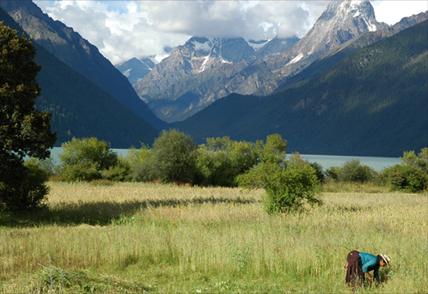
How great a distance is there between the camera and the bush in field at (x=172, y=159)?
3716 cm

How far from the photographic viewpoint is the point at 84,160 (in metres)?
41.6

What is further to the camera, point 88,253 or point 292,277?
point 88,253

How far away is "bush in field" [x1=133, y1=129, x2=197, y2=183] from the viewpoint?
122 ft

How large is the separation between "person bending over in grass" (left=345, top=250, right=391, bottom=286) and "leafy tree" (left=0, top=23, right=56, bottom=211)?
12.8 metres

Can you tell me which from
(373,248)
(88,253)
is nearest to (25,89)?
(88,253)

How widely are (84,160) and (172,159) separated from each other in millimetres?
12040

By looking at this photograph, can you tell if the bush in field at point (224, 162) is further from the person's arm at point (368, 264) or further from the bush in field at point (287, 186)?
the person's arm at point (368, 264)

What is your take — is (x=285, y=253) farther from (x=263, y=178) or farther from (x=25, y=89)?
(x=25, y=89)

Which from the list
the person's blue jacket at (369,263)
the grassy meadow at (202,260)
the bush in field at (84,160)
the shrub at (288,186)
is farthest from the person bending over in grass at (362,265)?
the bush in field at (84,160)

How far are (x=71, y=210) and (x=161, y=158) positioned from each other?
20359mm

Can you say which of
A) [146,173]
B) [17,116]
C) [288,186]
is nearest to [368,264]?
[288,186]

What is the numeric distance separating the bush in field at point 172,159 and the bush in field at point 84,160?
6213mm

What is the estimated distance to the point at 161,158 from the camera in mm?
37469

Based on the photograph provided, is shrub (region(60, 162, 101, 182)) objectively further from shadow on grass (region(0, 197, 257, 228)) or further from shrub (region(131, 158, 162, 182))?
shadow on grass (region(0, 197, 257, 228))
